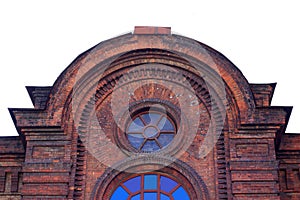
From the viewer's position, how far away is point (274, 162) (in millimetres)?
14930

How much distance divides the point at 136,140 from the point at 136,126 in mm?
415

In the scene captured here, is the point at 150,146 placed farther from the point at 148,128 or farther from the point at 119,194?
the point at 119,194

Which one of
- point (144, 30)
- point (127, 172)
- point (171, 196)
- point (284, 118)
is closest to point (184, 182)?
point (171, 196)

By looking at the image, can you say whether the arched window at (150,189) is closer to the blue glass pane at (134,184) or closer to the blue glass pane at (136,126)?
the blue glass pane at (134,184)

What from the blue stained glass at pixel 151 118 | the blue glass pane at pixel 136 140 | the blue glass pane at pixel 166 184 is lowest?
the blue glass pane at pixel 166 184

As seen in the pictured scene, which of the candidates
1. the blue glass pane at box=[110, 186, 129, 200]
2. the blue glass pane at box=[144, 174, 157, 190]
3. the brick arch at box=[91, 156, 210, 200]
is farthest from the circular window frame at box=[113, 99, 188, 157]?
the blue glass pane at box=[110, 186, 129, 200]

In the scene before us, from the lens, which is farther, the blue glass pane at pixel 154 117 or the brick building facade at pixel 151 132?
the blue glass pane at pixel 154 117

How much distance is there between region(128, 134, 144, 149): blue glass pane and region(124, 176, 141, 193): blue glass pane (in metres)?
0.88

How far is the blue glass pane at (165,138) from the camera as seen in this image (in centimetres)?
1595

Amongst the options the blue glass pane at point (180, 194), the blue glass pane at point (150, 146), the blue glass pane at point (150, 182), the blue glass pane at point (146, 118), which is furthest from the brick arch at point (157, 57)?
the blue glass pane at point (150, 182)

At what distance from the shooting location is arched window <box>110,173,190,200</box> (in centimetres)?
1520

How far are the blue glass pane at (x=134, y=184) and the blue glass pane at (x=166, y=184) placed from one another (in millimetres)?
554

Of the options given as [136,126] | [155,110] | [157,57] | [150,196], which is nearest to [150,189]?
[150,196]

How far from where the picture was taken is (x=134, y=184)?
15414 millimetres
